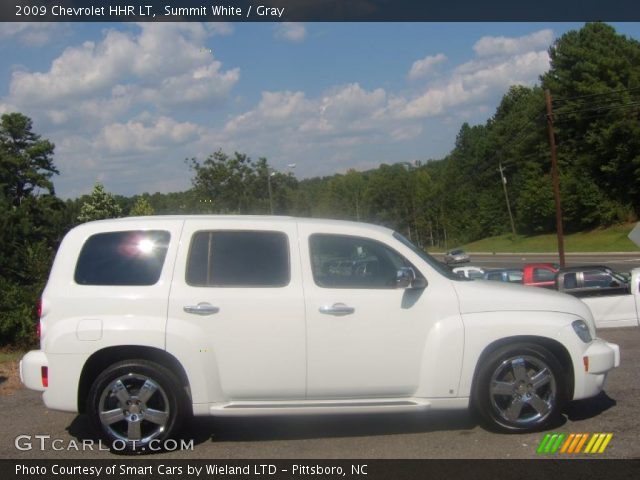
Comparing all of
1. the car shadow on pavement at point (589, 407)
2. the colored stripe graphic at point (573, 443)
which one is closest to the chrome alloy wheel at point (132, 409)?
the colored stripe graphic at point (573, 443)

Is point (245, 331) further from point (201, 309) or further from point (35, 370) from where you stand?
point (35, 370)

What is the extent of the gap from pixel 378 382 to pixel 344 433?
665 mm

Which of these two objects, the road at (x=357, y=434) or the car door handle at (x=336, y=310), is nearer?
the road at (x=357, y=434)

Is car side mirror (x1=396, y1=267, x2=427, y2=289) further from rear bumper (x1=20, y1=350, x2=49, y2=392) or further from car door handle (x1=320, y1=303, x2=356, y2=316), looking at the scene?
rear bumper (x1=20, y1=350, x2=49, y2=392)

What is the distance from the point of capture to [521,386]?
578 cm

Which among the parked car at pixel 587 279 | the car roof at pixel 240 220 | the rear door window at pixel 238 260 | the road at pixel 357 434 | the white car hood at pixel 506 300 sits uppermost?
the car roof at pixel 240 220

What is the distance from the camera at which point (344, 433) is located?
234 inches

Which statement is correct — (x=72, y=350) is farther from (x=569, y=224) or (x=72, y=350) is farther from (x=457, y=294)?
(x=569, y=224)

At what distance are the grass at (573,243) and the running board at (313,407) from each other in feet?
173

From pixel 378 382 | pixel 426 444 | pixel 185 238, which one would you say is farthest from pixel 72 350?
pixel 426 444

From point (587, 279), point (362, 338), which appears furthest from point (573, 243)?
point (362, 338)

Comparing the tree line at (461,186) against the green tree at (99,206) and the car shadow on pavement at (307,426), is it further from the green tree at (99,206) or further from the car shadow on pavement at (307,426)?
the car shadow on pavement at (307,426)

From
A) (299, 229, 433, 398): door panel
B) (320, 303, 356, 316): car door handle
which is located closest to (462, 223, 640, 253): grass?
(299, 229, 433, 398): door panel

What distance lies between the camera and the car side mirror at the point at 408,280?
5.68 meters
